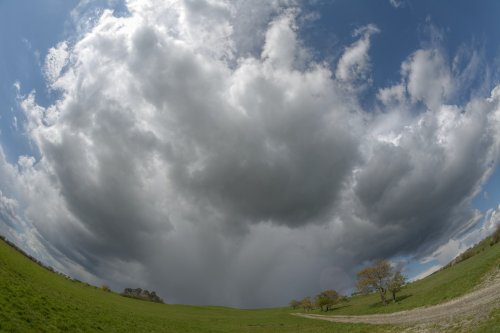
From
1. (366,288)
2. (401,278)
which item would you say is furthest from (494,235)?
(366,288)

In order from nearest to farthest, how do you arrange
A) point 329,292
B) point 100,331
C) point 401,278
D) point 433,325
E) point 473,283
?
point 100,331 → point 433,325 → point 473,283 → point 401,278 → point 329,292

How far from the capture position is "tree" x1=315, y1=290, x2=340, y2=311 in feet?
428

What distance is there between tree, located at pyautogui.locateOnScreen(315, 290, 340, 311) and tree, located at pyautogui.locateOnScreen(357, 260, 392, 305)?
36833 millimetres

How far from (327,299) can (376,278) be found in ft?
146

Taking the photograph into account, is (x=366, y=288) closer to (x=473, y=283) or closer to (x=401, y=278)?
(x=401, y=278)

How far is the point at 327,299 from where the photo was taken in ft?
430

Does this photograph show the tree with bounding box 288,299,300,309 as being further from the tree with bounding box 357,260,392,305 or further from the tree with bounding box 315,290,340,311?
the tree with bounding box 357,260,392,305

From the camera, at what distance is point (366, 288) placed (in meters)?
97.7

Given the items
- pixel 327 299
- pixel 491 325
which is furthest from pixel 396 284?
pixel 491 325

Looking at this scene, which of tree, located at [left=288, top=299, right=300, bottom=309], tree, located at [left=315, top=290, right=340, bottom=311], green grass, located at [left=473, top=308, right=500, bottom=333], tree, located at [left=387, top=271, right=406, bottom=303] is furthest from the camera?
tree, located at [left=288, top=299, right=300, bottom=309]

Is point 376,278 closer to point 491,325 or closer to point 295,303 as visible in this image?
point 491,325

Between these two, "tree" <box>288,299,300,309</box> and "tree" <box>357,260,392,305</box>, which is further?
"tree" <box>288,299,300,309</box>

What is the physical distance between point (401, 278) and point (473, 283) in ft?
123

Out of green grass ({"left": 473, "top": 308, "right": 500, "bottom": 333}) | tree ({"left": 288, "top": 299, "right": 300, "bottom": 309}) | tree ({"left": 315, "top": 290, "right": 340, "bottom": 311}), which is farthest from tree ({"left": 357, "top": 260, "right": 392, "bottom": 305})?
tree ({"left": 288, "top": 299, "right": 300, "bottom": 309})
